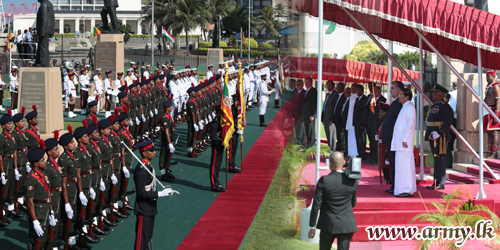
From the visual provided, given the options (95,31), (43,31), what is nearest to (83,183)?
(43,31)

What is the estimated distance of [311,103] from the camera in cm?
597

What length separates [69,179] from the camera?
732 centimetres

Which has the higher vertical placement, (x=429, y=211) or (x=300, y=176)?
(x=300, y=176)

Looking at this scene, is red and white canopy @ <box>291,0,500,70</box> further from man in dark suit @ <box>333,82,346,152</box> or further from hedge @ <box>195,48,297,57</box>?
man in dark suit @ <box>333,82,346,152</box>

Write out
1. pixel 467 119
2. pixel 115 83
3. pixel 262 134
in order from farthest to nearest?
pixel 115 83 < pixel 262 134 < pixel 467 119

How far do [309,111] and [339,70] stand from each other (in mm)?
5345

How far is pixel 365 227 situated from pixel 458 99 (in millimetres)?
5412

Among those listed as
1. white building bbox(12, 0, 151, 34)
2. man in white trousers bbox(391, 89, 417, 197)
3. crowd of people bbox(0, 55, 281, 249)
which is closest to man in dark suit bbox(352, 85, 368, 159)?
crowd of people bbox(0, 55, 281, 249)

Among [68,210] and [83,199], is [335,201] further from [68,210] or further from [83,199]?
[83,199]

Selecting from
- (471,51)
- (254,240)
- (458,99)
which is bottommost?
(254,240)

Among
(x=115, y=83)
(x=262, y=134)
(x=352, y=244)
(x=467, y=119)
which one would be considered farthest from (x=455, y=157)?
(x=115, y=83)

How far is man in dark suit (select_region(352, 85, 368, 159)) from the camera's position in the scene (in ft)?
40.7

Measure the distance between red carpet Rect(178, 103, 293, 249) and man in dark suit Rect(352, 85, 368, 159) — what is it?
2.01m

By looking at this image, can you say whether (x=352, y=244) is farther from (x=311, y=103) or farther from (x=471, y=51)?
(x=471, y=51)
